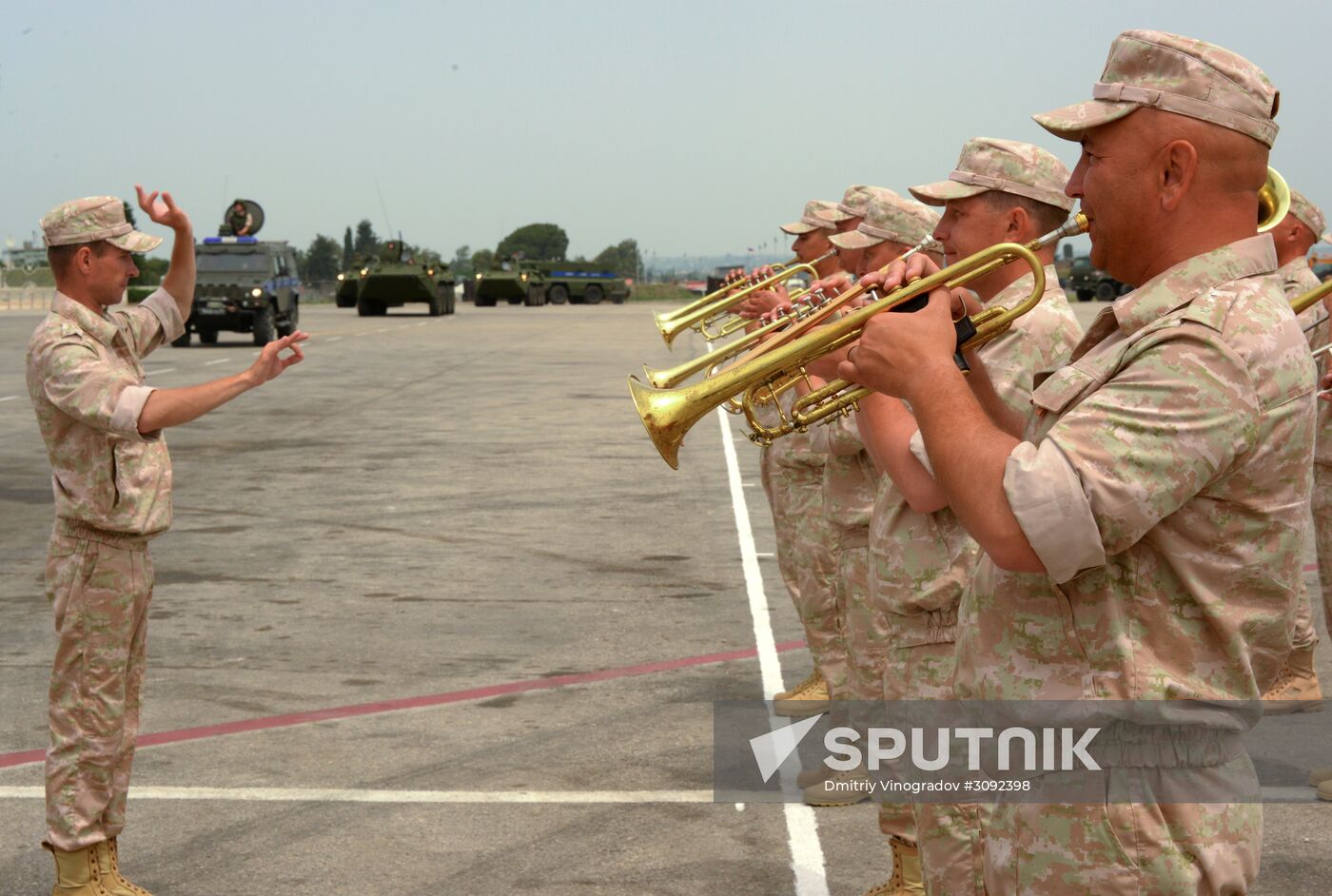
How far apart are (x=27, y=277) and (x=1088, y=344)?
326ft

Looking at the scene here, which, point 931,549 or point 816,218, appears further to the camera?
point 816,218

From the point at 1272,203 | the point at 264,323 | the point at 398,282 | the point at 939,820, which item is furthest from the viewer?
the point at 398,282

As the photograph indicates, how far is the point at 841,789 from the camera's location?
6117 millimetres

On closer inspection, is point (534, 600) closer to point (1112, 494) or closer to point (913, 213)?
point (913, 213)

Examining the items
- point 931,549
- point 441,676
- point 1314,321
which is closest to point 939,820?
point 931,549

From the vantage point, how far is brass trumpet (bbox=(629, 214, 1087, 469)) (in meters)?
2.95

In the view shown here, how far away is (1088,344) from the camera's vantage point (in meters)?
2.80

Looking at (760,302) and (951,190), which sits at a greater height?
(951,190)

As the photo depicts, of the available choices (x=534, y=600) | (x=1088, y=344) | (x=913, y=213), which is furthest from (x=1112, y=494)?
(x=534, y=600)

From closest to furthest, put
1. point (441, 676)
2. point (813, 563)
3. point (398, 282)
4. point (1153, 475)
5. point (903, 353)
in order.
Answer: point (1153, 475), point (903, 353), point (813, 563), point (441, 676), point (398, 282)

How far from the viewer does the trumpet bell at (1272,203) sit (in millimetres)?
2924

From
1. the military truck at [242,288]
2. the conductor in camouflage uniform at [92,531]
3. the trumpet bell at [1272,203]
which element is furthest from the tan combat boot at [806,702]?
the military truck at [242,288]

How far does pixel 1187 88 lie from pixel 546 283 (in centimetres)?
7420

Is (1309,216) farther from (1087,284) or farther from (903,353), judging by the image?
(1087,284)
